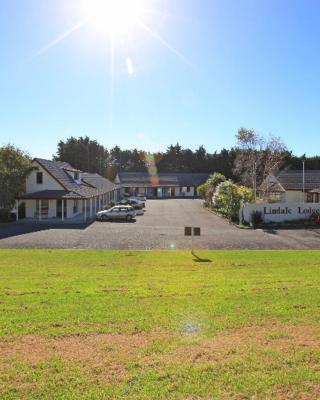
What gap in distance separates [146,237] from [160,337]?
23222mm

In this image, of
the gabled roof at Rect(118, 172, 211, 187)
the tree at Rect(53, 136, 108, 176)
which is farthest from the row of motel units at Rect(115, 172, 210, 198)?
the tree at Rect(53, 136, 108, 176)

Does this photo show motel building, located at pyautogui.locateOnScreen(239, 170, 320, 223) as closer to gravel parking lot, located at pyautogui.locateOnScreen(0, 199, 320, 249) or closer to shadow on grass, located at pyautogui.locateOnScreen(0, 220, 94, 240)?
gravel parking lot, located at pyautogui.locateOnScreen(0, 199, 320, 249)

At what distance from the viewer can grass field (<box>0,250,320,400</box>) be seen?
5.65 m

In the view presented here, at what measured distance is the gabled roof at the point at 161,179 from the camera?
4045 inches

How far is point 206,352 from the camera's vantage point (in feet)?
22.4

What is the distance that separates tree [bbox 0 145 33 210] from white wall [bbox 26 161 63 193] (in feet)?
2.25

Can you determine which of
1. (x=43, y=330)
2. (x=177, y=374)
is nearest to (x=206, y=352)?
(x=177, y=374)

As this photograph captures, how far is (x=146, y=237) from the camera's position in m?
30.7

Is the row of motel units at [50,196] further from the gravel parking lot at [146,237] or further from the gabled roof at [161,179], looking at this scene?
the gabled roof at [161,179]

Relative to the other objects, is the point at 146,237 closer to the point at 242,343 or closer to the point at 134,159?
the point at 242,343

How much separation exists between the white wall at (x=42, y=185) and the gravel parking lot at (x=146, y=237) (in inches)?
319

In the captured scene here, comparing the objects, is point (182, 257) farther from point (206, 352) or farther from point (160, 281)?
point (206, 352)

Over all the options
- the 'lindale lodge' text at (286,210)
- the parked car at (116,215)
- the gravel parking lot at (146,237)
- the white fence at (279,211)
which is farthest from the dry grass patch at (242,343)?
the parked car at (116,215)

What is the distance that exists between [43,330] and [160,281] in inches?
252
